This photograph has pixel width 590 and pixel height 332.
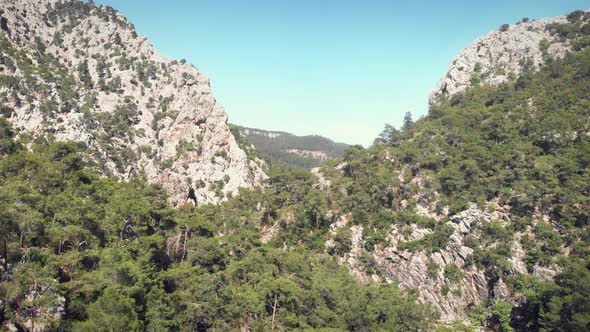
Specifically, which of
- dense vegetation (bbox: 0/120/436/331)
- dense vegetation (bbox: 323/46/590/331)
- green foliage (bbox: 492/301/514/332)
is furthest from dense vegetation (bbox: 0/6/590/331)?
green foliage (bbox: 492/301/514/332)

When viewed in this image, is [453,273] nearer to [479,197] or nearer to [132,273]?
[479,197]

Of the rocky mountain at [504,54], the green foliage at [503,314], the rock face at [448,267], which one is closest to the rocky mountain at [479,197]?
the rock face at [448,267]

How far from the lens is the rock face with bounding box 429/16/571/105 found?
436 feet

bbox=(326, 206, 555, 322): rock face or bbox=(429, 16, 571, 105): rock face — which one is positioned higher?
bbox=(429, 16, 571, 105): rock face

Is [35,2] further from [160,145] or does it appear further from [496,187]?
[496,187]

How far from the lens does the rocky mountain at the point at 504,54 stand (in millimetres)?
A: 132250

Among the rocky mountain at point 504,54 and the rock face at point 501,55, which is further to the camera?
the rock face at point 501,55

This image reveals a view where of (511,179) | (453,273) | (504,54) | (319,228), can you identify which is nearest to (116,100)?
(319,228)

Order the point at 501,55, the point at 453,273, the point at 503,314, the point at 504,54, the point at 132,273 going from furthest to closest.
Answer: the point at 501,55 < the point at 504,54 < the point at 453,273 < the point at 503,314 < the point at 132,273

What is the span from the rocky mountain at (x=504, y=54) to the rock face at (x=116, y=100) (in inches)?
3317

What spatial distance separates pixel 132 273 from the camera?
130 feet

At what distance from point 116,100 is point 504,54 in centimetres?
14535

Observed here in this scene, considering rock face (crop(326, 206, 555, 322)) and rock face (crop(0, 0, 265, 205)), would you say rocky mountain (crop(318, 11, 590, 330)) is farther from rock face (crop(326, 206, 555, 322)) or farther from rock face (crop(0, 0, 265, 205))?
rock face (crop(0, 0, 265, 205))

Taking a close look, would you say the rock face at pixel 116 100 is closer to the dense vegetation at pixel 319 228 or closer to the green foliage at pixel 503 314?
the dense vegetation at pixel 319 228
